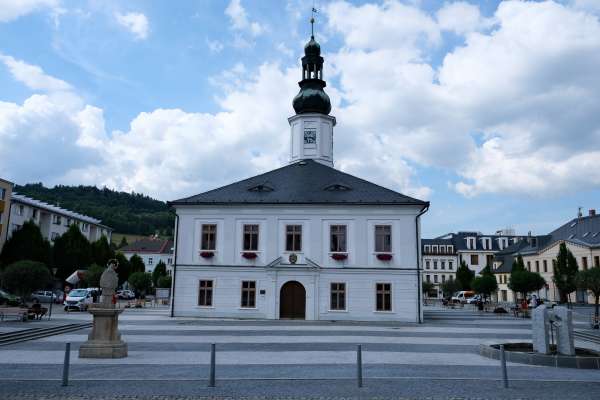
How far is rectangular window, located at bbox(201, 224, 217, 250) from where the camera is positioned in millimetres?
30672

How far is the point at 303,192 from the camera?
31.2 meters

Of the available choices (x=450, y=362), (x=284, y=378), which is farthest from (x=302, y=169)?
(x=284, y=378)

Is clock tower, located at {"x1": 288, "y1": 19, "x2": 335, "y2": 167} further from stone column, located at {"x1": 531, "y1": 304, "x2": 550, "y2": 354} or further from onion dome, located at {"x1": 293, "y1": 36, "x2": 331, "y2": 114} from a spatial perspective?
stone column, located at {"x1": 531, "y1": 304, "x2": 550, "y2": 354}

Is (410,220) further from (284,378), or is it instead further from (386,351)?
(284,378)

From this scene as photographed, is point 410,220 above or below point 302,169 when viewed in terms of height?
below

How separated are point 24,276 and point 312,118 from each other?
22.1 m

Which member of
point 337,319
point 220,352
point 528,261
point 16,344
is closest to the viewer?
point 220,352

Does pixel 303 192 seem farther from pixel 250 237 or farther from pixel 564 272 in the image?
pixel 564 272

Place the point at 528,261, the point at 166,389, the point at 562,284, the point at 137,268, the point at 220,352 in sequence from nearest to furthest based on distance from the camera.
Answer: the point at 166,389, the point at 220,352, the point at 562,284, the point at 528,261, the point at 137,268

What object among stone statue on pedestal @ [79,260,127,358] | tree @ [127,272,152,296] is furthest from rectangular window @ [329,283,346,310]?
tree @ [127,272,152,296]

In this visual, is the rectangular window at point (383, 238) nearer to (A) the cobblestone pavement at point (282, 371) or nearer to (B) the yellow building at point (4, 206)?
Result: (A) the cobblestone pavement at point (282, 371)

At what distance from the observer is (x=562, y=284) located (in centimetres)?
4566

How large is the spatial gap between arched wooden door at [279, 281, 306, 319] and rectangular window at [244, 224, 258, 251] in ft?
10.1

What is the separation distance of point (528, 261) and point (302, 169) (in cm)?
4660
